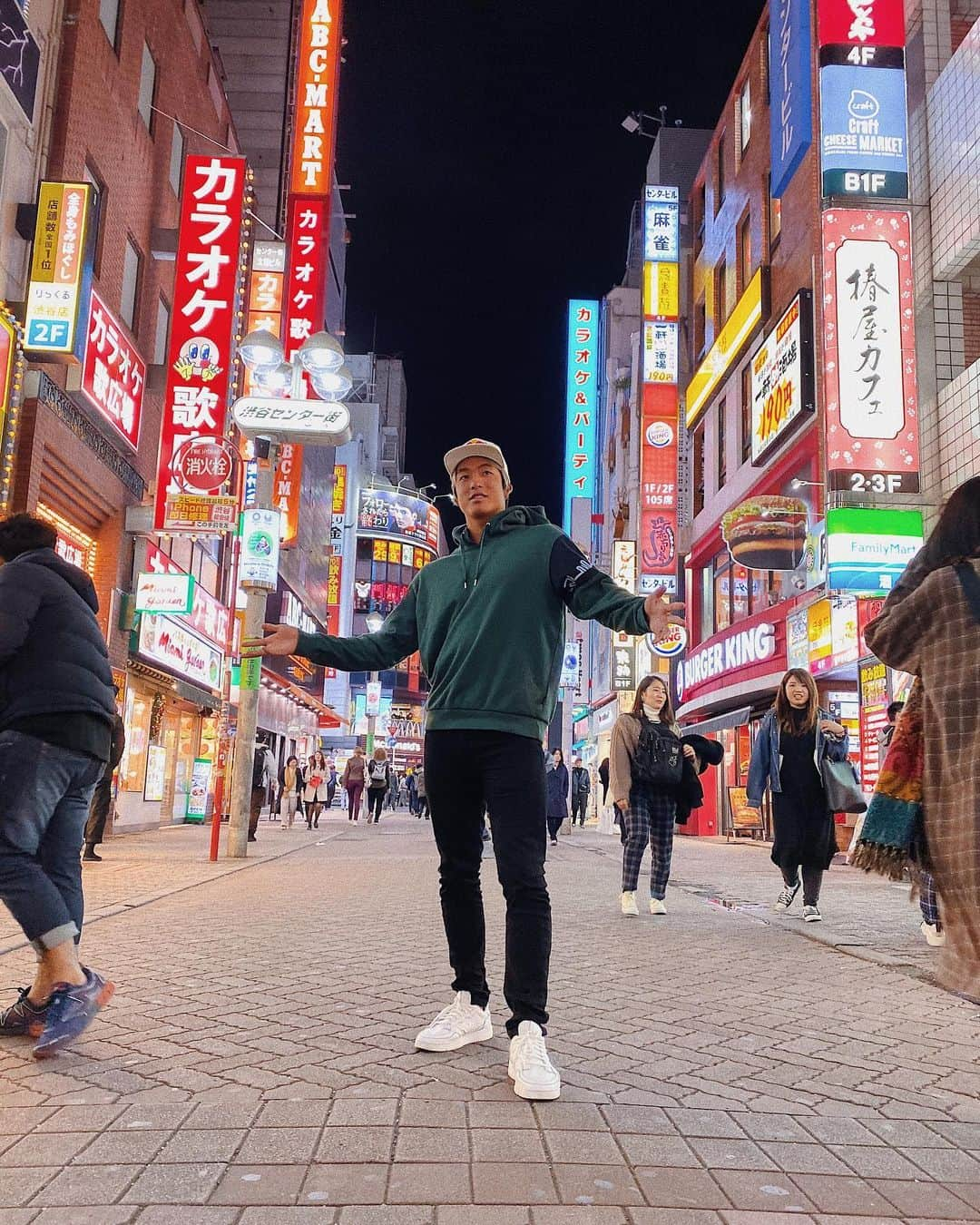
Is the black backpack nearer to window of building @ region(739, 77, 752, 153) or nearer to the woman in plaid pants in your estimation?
the woman in plaid pants

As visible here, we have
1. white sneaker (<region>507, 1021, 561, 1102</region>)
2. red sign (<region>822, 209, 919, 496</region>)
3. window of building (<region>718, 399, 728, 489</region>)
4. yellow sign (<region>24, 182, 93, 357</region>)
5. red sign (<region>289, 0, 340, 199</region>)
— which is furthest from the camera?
window of building (<region>718, 399, 728, 489</region>)

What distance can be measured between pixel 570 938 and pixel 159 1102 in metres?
4.18

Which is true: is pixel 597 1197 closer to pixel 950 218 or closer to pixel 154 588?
pixel 950 218

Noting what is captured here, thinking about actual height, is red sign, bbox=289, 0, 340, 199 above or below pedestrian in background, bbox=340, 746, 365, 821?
above

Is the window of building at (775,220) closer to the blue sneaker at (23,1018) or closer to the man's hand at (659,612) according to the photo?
the man's hand at (659,612)

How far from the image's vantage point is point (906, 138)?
1505 cm

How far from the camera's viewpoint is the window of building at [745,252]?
1015 inches

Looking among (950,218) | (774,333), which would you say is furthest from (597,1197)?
(774,333)

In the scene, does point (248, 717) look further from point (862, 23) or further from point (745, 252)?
point (745, 252)

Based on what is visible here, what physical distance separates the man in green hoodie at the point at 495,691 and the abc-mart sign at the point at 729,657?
60.4 ft

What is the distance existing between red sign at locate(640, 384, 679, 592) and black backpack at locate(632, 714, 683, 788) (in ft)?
Result: 67.8

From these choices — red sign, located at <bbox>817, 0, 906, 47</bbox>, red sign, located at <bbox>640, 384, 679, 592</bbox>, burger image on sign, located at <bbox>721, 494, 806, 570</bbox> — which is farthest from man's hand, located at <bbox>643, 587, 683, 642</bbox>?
red sign, located at <bbox>640, 384, 679, 592</bbox>

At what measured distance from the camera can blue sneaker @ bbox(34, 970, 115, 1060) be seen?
3.63 m

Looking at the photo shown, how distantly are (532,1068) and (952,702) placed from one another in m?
1.73
